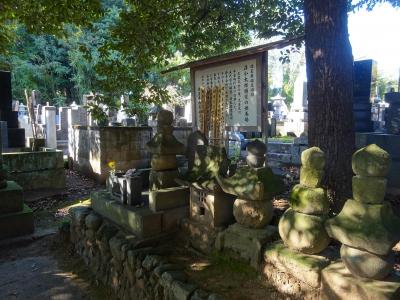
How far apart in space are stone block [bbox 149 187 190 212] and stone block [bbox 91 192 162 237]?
0.12 metres

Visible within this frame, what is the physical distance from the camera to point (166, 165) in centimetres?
439

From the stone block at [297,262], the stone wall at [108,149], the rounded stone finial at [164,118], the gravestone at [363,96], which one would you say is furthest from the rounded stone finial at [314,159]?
the stone wall at [108,149]

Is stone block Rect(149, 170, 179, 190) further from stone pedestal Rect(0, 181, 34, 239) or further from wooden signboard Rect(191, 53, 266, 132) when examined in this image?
stone pedestal Rect(0, 181, 34, 239)

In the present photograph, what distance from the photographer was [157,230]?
404 cm

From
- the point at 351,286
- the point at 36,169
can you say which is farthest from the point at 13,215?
the point at 351,286

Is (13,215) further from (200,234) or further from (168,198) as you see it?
(200,234)

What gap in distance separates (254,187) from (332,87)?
66.8 inches

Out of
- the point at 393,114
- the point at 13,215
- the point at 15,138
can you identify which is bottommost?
the point at 13,215

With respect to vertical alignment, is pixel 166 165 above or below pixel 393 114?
below

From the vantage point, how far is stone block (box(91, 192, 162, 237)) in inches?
155

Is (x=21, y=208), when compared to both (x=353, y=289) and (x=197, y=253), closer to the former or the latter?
(x=197, y=253)

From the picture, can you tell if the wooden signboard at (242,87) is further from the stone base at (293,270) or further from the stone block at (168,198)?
the stone base at (293,270)

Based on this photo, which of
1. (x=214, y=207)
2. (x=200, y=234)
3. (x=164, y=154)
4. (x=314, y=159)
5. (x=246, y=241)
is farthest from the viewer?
(x=164, y=154)

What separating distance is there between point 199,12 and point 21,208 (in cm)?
557
